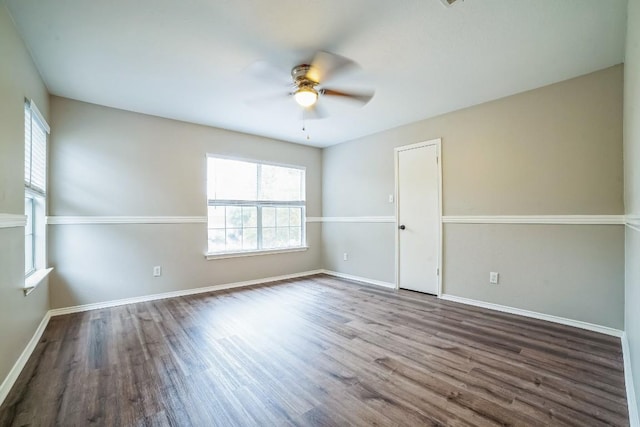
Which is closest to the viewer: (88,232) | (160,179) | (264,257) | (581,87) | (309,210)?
(581,87)

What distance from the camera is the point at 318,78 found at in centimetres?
244

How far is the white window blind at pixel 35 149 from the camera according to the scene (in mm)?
2367

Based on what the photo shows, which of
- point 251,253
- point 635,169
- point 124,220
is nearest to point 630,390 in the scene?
point 635,169

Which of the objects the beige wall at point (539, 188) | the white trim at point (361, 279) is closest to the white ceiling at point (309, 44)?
the beige wall at point (539, 188)

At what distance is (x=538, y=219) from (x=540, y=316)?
98 centimetres

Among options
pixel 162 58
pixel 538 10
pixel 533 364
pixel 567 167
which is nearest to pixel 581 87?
pixel 567 167

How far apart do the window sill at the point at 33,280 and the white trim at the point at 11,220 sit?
48cm

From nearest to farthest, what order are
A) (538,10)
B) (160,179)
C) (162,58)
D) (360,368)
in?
(538,10), (360,368), (162,58), (160,179)

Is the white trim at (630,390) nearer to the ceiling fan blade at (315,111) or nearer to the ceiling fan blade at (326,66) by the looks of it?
the ceiling fan blade at (326,66)

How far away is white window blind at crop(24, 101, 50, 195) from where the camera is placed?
2.37 metres

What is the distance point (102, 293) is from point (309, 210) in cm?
317

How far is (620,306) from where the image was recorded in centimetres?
252

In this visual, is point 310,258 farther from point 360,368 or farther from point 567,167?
point 567,167

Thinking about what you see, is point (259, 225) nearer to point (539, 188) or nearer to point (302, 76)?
point (302, 76)
